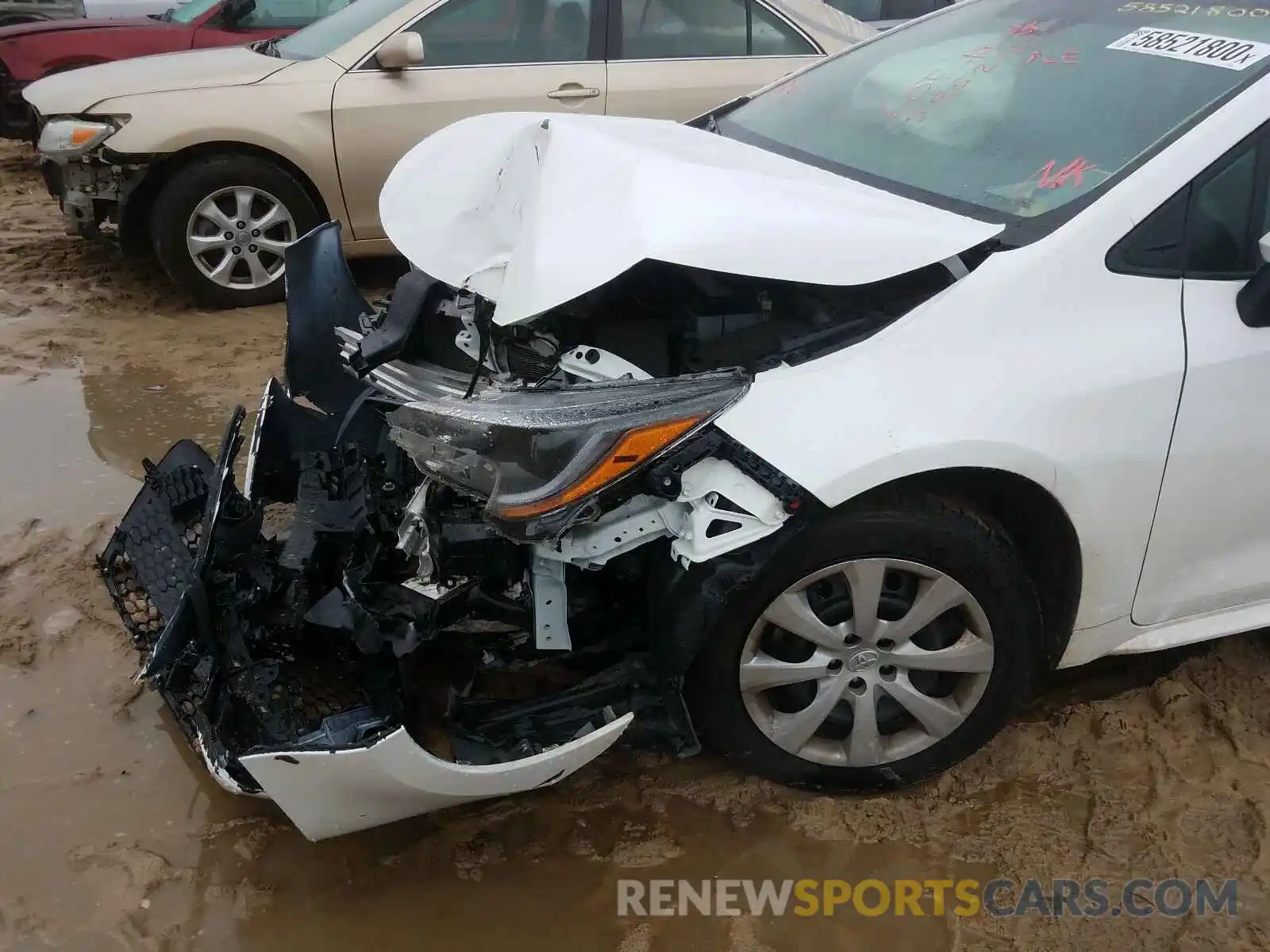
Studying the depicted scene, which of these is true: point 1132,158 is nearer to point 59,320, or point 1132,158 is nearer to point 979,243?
point 979,243

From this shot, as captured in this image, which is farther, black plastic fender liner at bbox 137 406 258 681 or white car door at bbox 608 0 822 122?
white car door at bbox 608 0 822 122

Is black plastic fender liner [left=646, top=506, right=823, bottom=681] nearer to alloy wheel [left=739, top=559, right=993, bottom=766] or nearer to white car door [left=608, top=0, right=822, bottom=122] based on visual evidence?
alloy wheel [left=739, top=559, right=993, bottom=766]

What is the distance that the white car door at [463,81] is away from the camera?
5.00 metres

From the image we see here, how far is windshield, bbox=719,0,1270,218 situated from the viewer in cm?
217

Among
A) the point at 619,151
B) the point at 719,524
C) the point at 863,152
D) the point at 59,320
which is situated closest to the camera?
the point at 719,524

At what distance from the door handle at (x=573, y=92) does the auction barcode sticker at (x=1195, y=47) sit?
3205mm

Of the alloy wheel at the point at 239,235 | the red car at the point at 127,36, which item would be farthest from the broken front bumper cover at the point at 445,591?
the red car at the point at 127,36

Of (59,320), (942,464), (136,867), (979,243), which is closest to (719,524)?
(942,464)

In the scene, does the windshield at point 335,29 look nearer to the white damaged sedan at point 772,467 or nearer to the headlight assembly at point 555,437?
the white damaged sedan at point 772,467

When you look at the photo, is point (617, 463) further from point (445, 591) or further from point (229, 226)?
point (229, 226)

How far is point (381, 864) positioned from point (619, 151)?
166cm

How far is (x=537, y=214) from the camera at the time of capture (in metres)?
2.14

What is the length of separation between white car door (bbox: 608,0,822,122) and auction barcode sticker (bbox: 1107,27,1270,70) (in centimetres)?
311

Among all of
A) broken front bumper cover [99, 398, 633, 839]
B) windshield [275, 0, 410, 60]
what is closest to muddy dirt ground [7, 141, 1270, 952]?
broken front bumper cover [99, 398, 633, 839]
